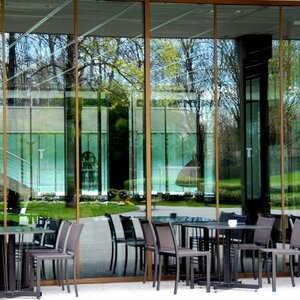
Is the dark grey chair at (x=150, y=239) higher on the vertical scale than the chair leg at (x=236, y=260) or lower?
higher

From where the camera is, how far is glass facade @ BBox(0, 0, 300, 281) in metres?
14.0

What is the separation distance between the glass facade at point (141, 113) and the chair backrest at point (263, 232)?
51 centimetres

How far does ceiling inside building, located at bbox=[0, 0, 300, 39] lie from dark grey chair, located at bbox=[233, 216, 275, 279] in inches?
115

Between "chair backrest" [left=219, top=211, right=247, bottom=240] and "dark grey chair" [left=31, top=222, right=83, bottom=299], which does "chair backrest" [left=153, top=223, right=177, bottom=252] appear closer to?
"dark grey chair" [left=31, top=222, right=83, bottom=299]

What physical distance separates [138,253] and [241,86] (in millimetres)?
2992

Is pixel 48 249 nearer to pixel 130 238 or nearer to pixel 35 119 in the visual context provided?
pixel 130 238

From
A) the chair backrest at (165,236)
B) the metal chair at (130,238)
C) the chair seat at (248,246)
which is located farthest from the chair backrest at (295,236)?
the metal chair at (130,238)

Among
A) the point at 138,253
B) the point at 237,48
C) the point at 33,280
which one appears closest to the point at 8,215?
the point at 33,280

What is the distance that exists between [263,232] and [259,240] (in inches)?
6.3

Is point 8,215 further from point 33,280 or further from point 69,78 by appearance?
point 69,78

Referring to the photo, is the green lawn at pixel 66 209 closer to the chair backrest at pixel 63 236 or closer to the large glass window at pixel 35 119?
the large glass window at pixel 35 119

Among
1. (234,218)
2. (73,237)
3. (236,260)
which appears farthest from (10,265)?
(234,218)

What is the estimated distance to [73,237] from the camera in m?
12.8

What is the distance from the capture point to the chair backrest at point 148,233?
13.5 metres
